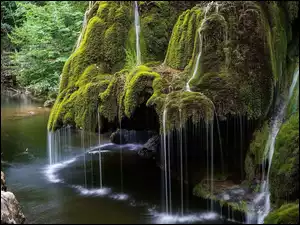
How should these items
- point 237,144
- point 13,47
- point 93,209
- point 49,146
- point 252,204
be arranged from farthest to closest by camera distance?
point 13,47 → point 49,146 → point 237,144 → point 93,209 → point 252,204

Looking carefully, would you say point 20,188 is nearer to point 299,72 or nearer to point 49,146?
point 49,146

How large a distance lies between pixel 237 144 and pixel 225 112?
4.08ft

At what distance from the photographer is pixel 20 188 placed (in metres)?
11.7

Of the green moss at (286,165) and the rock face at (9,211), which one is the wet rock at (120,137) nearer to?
the rock face at (9,211)

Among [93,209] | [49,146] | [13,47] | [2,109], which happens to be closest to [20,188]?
→ [93,209]

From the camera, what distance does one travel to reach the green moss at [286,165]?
806cm

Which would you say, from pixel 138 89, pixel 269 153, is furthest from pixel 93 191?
pixel 269 153

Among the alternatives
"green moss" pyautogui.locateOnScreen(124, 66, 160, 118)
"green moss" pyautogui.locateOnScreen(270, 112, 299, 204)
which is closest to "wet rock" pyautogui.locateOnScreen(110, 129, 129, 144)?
"green moss" pyautogui.locateOnScreen(124, 66, 160, 118)

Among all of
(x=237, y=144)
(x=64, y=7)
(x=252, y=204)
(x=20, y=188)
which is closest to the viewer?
(x=252, y=204)

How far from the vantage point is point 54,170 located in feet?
44.5

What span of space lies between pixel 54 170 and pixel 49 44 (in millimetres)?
13958

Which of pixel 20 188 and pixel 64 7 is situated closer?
pixel 20 188

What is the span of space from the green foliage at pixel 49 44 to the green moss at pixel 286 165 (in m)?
17.9

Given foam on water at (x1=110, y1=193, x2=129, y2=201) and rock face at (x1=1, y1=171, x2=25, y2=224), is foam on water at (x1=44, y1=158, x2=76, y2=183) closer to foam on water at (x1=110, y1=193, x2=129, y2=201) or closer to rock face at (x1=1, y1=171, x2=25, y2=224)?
foam on water at (x1=110, y1=193, x2=129, y2=201)
